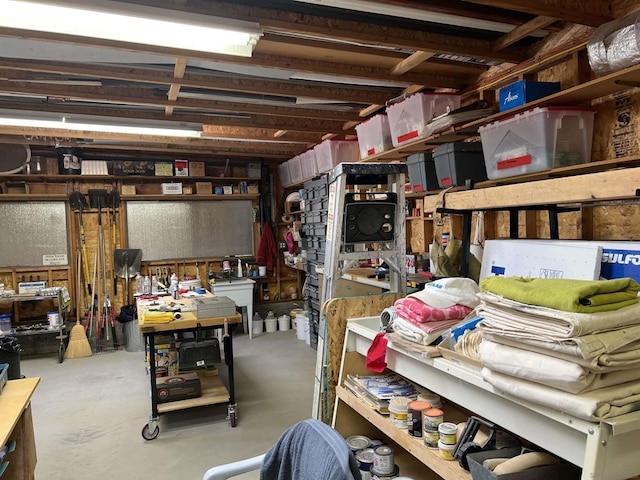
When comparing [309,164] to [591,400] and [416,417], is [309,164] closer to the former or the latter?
[416,417]

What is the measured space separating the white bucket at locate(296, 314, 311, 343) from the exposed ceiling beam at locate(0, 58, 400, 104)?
3.18 metres

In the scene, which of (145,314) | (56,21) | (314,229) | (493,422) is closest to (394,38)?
(56,21)

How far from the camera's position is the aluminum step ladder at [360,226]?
2436 mm

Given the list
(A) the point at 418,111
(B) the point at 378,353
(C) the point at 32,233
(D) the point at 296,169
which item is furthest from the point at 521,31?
(C) the point at 32,233

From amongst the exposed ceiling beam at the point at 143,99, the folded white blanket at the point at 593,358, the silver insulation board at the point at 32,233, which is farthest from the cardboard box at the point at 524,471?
the silver insulation board at the point at 32,233

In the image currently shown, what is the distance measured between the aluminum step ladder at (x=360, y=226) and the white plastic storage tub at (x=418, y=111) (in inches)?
39.9

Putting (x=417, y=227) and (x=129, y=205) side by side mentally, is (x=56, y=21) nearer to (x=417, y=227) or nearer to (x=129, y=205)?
(x=417, y=227)

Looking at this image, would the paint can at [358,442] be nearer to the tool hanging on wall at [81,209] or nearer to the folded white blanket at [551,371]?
the folded white blanket at [551,371]

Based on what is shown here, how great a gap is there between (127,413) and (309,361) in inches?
76.8

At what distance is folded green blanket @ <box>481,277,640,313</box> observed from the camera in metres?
1.02

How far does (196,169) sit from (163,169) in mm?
461

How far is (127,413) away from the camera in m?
3.72

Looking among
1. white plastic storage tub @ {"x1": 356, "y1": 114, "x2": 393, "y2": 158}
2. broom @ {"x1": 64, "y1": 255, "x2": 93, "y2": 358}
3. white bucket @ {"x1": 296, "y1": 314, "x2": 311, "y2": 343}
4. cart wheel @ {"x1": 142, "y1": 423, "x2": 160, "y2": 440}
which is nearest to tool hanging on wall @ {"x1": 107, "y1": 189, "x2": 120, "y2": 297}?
broom @ {"x1": 64, "y1": 255, "x2": 93, "y2": 358}

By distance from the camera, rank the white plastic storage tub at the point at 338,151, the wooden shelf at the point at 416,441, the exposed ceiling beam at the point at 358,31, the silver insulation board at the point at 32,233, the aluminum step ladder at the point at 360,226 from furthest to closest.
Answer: the silver insulation board at the point at 32,233 → the white plastic storage tub at the point at 338,151 → the aluminum step ladder at the point at 360,226 → the exposed ceiling beam at the point at 358,31 → the wooden shelf at the point at 416,441
